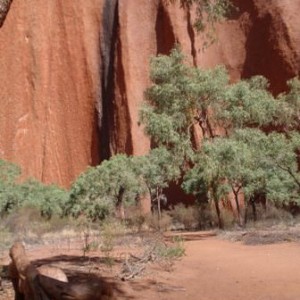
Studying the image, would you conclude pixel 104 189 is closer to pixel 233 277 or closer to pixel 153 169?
pixel 153 169

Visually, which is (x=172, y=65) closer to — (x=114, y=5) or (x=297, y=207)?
(x=297, y=207)

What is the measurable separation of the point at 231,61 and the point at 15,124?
1314 cm

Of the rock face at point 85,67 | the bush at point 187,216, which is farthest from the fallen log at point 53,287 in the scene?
the rock face at point 85,67

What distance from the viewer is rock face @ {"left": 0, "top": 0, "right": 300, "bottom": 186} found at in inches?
1284

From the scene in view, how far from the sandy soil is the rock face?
20.8m

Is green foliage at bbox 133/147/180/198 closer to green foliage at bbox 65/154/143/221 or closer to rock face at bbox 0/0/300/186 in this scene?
green foliage at bbox 65/154/143/221

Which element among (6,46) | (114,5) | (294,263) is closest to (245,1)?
(114,5)

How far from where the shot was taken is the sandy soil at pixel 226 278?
25.0 ft

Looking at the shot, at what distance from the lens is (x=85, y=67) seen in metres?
35.9

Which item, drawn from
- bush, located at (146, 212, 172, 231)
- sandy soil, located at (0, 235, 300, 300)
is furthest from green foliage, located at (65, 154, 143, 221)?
sandy soil, located at (0, 235, 300, 300)

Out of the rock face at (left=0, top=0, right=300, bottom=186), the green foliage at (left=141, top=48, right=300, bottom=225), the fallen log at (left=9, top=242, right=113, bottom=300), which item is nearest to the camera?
the fallen log at (left=9, top=242, right=113, bottom=300)

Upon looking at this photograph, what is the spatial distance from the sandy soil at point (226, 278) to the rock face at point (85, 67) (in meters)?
20.8

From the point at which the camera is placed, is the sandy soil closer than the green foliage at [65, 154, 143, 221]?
Yes

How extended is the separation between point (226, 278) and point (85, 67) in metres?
28.4
